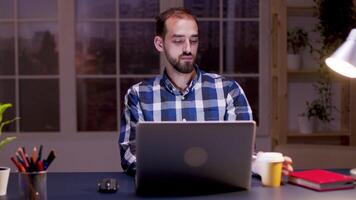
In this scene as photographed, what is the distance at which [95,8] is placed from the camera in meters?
4.11

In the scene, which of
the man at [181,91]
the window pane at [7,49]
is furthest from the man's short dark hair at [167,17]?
the window pane at [7,49]

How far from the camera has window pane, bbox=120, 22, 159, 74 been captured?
412 centimetres

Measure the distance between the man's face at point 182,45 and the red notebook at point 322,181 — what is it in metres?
0.67

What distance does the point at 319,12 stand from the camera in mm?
3803

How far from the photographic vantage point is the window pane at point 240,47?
4.16 meters

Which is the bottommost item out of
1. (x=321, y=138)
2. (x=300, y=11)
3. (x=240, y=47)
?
(x=321, y=138)

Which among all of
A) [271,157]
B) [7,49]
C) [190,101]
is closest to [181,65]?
[190,101]

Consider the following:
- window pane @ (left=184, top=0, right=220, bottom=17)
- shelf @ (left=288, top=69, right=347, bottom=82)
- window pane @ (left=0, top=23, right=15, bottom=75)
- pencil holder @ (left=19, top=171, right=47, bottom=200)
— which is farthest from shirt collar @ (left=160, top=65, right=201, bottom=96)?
window pane @ (left=0, top=23, right=15, bottom=75)

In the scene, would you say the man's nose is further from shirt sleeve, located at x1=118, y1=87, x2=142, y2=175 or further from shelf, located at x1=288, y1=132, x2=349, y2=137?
shelf, located at x1=288, y1=132, x2=349, y2=137

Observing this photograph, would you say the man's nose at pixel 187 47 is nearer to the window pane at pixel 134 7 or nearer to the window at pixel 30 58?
the window pane at pixel 134 7

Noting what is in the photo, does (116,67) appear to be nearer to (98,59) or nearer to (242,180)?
(98,59)

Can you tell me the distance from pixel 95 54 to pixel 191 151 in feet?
9.02

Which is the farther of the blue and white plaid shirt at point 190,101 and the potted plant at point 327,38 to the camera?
the potted plant at point 327,38

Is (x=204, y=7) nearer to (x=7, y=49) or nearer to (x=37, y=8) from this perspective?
(x=37, y=8)
